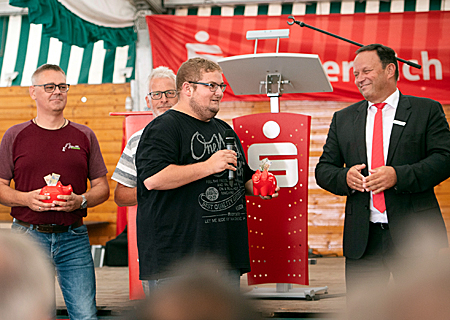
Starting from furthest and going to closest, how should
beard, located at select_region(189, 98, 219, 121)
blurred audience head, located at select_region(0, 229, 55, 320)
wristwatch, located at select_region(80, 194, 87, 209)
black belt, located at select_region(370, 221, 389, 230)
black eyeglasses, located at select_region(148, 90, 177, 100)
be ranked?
1. black eyeglasses, located at select_region(148, 90, 177, 100)
2. wristwatch, located at select_region(80, 194, 87, 209)
3. black belt, located at select_region(370, 221, 389, 230)
4. beard, located at select_region(189, 98, 219, 121)
5. blurred audience head, located at select_region(0, 229, 55, 320)

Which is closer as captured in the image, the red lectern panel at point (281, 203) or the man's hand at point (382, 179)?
the man's hand at point (382, 179)

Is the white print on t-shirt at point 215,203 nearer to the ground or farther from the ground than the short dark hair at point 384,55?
nearer to the ground

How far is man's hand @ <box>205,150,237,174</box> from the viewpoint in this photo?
185 cm

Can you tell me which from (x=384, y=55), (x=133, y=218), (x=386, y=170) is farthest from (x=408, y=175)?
(x=133, y=218)

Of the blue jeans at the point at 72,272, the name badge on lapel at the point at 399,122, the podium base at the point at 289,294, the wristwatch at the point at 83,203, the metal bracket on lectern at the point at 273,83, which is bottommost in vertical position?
the podium base at the point at 289,294

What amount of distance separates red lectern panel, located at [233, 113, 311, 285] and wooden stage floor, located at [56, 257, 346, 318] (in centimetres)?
23

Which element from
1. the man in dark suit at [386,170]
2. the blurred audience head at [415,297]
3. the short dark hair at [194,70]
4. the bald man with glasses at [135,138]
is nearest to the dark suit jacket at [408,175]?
the man in dark suit at [386,170]

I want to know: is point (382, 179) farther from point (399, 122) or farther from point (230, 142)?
point (230, 142)

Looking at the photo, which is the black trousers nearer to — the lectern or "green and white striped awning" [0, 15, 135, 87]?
the lectern

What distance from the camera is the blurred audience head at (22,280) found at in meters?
0.54

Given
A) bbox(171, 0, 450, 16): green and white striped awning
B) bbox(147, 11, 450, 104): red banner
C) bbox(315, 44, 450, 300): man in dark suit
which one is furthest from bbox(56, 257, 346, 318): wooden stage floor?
bbox(171, 0, 450, 16): green and white striped awning

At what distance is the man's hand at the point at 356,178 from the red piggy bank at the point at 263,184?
36 centimetres

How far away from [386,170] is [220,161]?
761 millimetres

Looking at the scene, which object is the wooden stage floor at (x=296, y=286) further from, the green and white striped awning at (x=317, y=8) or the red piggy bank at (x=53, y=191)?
the green and white striped awning at (x=317, y=8)
